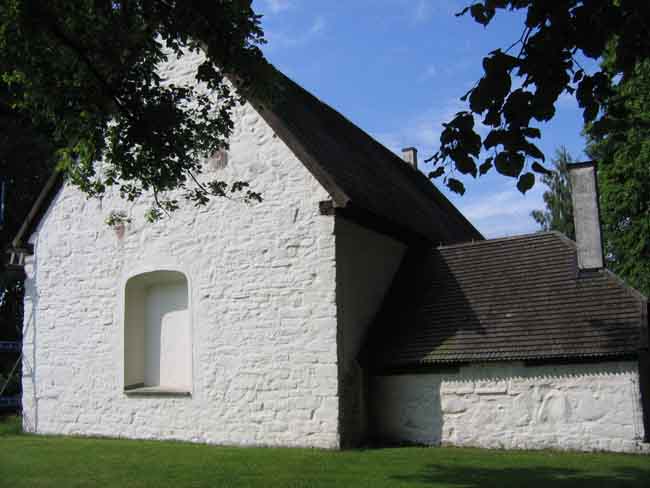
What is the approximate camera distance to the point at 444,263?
13648 millimetres

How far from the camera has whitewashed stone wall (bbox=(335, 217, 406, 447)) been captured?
457 inches

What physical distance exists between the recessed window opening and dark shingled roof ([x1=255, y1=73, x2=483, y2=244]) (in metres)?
3.55

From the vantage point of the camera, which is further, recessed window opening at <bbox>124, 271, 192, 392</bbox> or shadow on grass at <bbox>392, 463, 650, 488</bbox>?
recessed window opening at <bbox>124, 271, 192, 392</bbox>

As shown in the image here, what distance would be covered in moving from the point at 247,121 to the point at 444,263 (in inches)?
183

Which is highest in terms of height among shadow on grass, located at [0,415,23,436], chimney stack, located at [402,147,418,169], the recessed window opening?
chimney stack, located at [402,147,418,169]

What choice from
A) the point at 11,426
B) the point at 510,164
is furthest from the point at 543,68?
the point at 11,426

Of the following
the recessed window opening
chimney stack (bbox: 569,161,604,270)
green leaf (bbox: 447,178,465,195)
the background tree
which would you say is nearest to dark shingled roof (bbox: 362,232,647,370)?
chimney stack (bbox: 569,161,604,270)

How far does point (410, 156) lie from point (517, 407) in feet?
48.3

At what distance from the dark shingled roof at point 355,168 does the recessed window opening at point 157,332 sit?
3.55 m

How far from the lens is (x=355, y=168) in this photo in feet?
48.3

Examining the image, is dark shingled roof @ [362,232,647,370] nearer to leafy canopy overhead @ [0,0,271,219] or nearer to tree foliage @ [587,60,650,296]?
leafy canopy overhead @ [0,0,271,219]

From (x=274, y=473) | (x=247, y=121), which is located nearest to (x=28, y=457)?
(x=274, y=473)

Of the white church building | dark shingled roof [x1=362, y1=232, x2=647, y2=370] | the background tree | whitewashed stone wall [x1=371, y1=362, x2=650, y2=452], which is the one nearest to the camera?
whitewashed stone wall [x1=371, y1=362, x2=650, y2=452]

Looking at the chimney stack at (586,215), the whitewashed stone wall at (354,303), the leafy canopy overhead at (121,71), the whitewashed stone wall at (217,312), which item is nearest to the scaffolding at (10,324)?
the whitewashed stone wall at (217,312)
